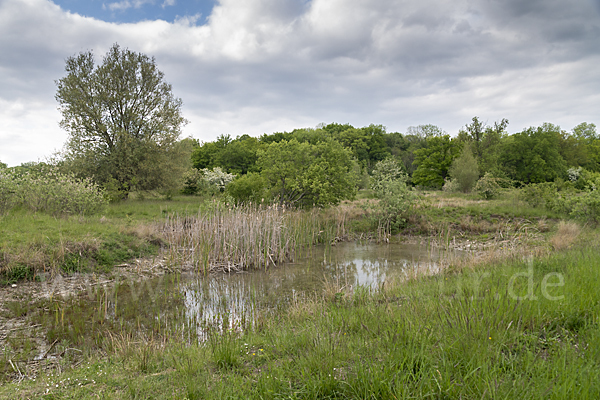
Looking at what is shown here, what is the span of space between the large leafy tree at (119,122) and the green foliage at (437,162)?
37802 mm

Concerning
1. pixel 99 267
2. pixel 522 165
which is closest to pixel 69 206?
pixel 99 267

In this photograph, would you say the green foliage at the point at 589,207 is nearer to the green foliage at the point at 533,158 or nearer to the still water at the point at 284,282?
the still water at the point at 284,282

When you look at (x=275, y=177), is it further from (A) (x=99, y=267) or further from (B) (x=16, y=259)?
(B) (x=16, y=259)

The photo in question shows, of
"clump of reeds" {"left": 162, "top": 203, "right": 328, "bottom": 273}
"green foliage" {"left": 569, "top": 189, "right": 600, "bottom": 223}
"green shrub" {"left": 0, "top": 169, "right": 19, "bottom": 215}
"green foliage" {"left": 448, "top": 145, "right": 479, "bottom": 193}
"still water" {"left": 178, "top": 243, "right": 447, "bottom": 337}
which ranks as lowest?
"still water" {"left": 178, "top": 243, "right": 447, "bottom": 337}

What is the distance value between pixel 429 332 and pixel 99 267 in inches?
398

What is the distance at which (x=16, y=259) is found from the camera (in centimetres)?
886

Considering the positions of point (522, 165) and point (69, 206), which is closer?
point (69, 206)

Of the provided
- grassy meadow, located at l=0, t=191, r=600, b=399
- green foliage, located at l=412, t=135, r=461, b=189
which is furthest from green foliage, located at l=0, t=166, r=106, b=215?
green foliage, located at l=412, t=135, r=461, b=189

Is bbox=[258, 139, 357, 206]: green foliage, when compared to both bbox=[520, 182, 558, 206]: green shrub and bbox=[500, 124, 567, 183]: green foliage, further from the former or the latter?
bbox=[500, 124, 567, 183]: green foliage

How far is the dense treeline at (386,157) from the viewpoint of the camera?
63.8 ft

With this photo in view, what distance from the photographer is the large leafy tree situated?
2133cm

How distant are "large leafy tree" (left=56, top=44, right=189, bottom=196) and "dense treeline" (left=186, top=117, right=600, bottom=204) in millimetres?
6523

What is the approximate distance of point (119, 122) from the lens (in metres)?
22.8

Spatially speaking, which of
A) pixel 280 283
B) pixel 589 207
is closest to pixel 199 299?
pixel 280 283
